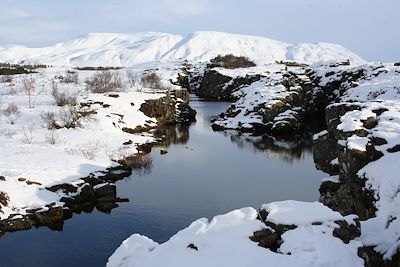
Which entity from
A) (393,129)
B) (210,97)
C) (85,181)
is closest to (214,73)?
(210,97)

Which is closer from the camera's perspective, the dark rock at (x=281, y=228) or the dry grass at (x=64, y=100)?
the dark rock at (x=281, y=228)

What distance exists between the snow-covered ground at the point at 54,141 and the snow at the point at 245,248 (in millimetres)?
15237

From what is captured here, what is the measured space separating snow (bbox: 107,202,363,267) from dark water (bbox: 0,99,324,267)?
776cm

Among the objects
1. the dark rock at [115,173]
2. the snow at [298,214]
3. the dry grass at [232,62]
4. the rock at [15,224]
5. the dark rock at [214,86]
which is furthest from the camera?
the dry grass at [232,62]

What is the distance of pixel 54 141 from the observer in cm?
3931

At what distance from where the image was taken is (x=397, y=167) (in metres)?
17.9

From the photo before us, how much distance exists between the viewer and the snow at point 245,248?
11.6m

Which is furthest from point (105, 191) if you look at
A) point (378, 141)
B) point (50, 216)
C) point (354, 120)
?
point (378, 141)

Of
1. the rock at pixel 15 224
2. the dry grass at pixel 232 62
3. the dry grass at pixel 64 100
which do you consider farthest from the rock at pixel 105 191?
the dry grass at pixel 232 62

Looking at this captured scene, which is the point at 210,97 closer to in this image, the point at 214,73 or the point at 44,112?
the point at 214,73

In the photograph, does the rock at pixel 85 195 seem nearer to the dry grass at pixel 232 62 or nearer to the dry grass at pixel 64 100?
the dry grass at pixel 64 100

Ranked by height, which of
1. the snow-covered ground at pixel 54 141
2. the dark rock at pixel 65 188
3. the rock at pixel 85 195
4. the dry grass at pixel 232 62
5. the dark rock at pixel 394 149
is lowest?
the rock at pixel 85 195

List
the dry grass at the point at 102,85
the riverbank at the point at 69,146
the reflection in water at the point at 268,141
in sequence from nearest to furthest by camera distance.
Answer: the riverbank at the point at 69,146
the reflection in water at the point at 268,141
the dry grass at the point at 102,85

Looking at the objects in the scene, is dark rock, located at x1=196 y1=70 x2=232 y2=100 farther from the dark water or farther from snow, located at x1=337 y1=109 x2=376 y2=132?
snow, located at x1=337 y1=109 x2=376 y2=132
